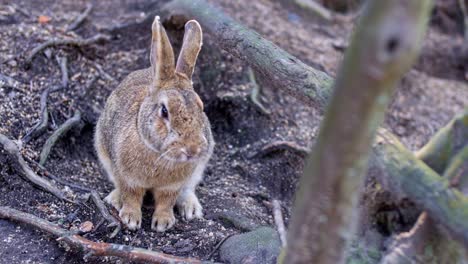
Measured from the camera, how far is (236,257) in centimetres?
400

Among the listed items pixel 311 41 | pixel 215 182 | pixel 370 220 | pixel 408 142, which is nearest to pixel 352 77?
pixel 370 220

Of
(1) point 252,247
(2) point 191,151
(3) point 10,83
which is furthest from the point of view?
(3) point 10,83

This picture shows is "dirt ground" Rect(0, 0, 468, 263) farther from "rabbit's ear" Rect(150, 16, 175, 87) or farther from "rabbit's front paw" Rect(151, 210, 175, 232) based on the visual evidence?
"rabbit's ear" Rect(150, 16, 175, 87)

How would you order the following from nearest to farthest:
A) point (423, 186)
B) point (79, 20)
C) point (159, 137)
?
point (423, 186) → point (159, 137) → point (79, 20)

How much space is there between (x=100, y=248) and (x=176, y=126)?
0.90m

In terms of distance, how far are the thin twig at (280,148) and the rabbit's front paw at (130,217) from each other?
1.67 meters

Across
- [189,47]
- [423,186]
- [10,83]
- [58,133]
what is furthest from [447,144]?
[10,83]

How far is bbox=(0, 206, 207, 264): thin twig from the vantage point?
373cm

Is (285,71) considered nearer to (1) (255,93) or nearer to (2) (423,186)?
(2) (423,186)

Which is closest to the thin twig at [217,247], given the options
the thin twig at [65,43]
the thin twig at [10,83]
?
the thin twig at [10,83]

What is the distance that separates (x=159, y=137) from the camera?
12.9ft

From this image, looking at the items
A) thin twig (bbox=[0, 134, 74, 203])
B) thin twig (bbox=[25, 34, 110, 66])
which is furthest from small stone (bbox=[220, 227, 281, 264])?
thin twig (bbox=[25, 34, 110, 66])

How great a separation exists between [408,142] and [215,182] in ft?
8.39

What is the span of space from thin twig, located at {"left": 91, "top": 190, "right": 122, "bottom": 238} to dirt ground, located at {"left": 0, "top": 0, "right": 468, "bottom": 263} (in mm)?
52
